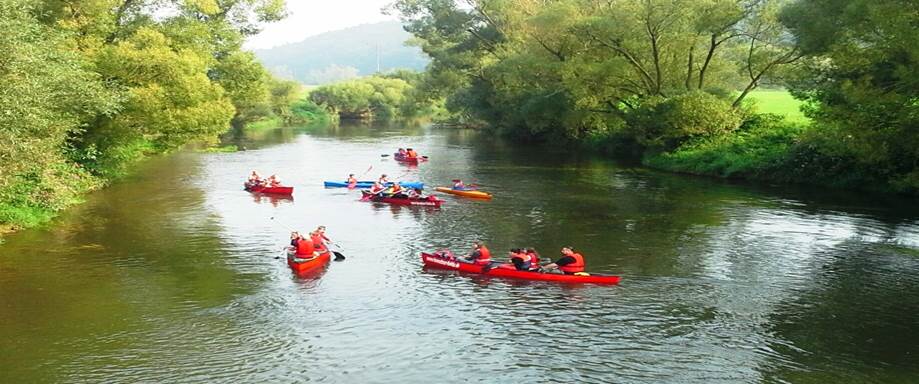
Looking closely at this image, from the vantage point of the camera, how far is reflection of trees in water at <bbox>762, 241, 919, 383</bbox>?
1645cm

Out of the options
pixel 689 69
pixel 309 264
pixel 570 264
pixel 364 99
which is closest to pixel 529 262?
pixel 570 264

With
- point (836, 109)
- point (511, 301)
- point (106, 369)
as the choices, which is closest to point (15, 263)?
point (106, 369)

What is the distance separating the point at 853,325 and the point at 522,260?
958cm

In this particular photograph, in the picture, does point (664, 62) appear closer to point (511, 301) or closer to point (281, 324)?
point (511, 301)

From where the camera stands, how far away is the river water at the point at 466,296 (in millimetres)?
16781

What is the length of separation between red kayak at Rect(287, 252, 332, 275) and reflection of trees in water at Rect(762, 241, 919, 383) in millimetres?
14493

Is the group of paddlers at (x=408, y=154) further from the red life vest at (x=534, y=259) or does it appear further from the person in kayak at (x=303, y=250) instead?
the red life vest at (x=534, y=259)

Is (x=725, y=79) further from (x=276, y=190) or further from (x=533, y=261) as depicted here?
(x=533, y=261)

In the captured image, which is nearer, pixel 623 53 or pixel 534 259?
pixel 534 259

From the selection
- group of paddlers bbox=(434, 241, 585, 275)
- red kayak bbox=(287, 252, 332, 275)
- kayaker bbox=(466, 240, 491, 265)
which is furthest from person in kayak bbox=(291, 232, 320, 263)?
kayaker bbox=(466, 240, 491, 265)

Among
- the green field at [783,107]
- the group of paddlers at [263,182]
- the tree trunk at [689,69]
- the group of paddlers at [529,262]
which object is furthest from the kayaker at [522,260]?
the green field at [783,107]

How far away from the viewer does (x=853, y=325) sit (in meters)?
19.3

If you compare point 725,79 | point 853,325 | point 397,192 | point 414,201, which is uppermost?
point 725,79

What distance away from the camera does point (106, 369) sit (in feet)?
53.6
